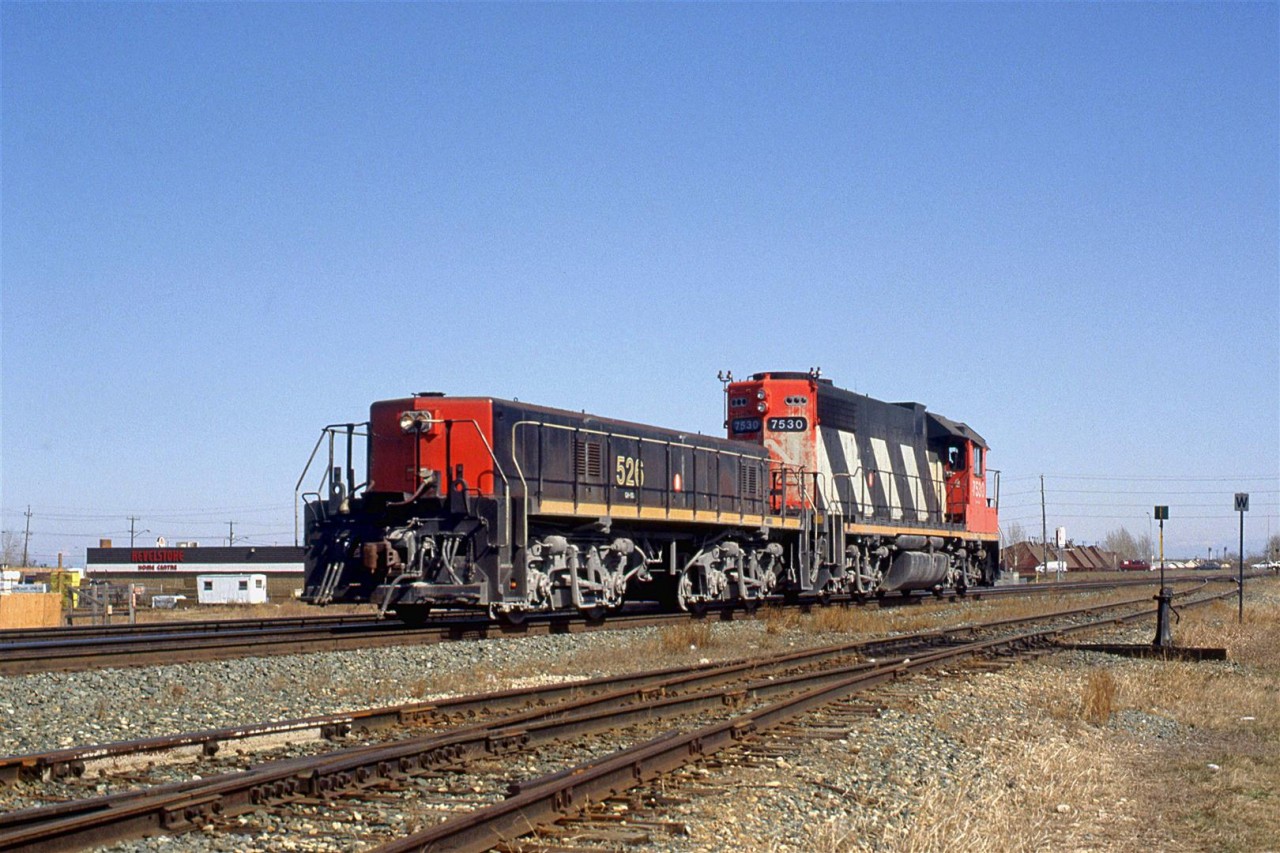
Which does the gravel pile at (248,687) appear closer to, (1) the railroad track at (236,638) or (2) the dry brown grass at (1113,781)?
(1) the railroad track at (236,638)

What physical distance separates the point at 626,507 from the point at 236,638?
6.09m

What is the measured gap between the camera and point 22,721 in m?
9.98

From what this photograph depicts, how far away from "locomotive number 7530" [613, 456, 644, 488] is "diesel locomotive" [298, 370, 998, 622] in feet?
0.12

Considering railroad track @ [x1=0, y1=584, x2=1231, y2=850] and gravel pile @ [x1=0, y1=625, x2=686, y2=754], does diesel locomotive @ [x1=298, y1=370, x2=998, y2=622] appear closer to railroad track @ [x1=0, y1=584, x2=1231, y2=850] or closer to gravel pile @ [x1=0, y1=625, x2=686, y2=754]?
gravel pile @ [x1=0, y1=625, x2=686, y2=754]

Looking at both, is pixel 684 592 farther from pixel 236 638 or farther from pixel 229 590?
pixel 229 590

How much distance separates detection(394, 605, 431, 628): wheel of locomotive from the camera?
→ 19.0 meters

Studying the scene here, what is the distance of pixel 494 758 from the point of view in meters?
8.34

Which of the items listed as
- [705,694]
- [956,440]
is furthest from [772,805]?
[956,440]

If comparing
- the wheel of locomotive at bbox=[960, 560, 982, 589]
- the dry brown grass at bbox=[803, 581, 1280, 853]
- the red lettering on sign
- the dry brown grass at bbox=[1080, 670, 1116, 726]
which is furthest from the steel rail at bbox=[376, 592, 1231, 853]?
the red lettering on sign

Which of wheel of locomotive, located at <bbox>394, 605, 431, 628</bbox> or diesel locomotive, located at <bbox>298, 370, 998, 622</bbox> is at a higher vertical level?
diesel locomotive, located at <bbox>298, 370, 998, 622</bbox>

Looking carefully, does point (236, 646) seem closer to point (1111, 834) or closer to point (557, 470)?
point (557, 470)

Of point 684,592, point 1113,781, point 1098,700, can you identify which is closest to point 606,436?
point 684,592

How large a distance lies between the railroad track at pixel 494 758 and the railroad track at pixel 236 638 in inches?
187

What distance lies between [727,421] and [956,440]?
8321 millimetres
